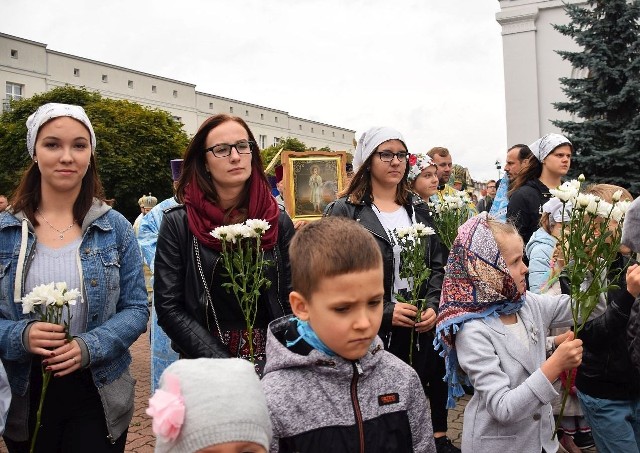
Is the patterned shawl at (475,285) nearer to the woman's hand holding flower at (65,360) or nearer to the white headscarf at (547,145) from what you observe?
the woman's hand holding flower at (65,360)

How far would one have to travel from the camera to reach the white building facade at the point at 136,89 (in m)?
59.3

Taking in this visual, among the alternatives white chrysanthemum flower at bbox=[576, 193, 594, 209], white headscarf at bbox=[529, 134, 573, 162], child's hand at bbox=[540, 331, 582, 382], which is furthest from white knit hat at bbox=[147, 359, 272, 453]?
white headscarf at bbox=[529, 134, 573, 162]

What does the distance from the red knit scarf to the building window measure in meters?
62.0

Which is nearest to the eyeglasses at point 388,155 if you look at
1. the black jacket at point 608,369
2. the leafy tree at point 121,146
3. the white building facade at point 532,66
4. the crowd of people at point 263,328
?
Result: the crowd of people at point 263,328

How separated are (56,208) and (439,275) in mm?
2321

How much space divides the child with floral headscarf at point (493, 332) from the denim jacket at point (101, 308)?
1474 millimetres

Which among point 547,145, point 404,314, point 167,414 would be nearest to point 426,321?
point 404,314

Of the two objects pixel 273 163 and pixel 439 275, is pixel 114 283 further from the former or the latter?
pixel 273 163

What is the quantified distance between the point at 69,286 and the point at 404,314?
1.80m

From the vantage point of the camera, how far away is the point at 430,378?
439 cm

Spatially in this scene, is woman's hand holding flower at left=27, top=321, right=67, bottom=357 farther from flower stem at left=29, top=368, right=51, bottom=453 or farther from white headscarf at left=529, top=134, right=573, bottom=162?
white headscarf at left=529, top=134, right=573, bottom=162

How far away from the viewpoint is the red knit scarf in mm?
2912

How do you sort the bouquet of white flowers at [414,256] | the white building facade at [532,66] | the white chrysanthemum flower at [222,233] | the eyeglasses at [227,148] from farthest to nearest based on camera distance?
the white building facade at [532,66]
the bouquet of white flowers at [414,256]
the eyeglasses at [227,148]
the white chrysanthemum flower at [222,233]

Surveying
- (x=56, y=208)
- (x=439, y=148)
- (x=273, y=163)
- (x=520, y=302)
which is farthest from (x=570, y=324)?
(x=273, y=163)
